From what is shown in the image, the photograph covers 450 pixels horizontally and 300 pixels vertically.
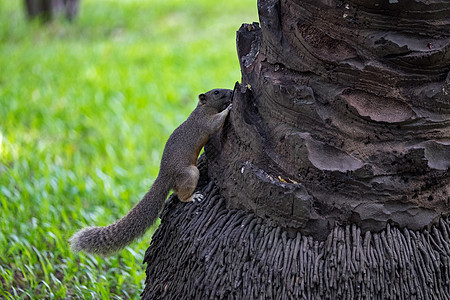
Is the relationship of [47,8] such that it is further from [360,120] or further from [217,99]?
[360,120]

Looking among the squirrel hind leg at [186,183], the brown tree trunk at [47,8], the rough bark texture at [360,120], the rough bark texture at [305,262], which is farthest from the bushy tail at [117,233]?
the brown tree trunk at [47,8]

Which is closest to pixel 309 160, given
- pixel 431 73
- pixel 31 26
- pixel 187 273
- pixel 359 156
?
pixel 359 156

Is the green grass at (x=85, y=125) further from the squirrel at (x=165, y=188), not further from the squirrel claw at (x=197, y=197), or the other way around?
the squirrel claw at (x=197, y=197)

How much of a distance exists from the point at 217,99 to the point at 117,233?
1.34m

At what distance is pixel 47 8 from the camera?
11898mm

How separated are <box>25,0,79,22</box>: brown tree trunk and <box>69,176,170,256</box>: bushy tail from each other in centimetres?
931

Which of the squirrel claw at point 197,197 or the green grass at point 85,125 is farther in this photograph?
the green grass at point 85,125

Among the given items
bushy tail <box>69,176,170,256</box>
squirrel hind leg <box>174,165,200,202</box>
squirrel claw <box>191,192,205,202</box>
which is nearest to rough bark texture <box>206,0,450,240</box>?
squirrel claw <box>191,192,205,202</box>

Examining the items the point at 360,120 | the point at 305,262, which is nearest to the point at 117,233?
the point at 305,262

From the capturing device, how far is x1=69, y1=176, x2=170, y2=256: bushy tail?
346 cm

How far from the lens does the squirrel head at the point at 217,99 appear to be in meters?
4.30

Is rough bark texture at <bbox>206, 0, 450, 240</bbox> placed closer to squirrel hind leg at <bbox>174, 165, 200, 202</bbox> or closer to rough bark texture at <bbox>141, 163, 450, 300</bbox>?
rough bark texture at <bbox>141, 163, 450, 300</bbox>

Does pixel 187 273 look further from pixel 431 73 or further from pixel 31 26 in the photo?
pixel 31 26

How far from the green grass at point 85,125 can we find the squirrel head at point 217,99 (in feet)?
4.11
